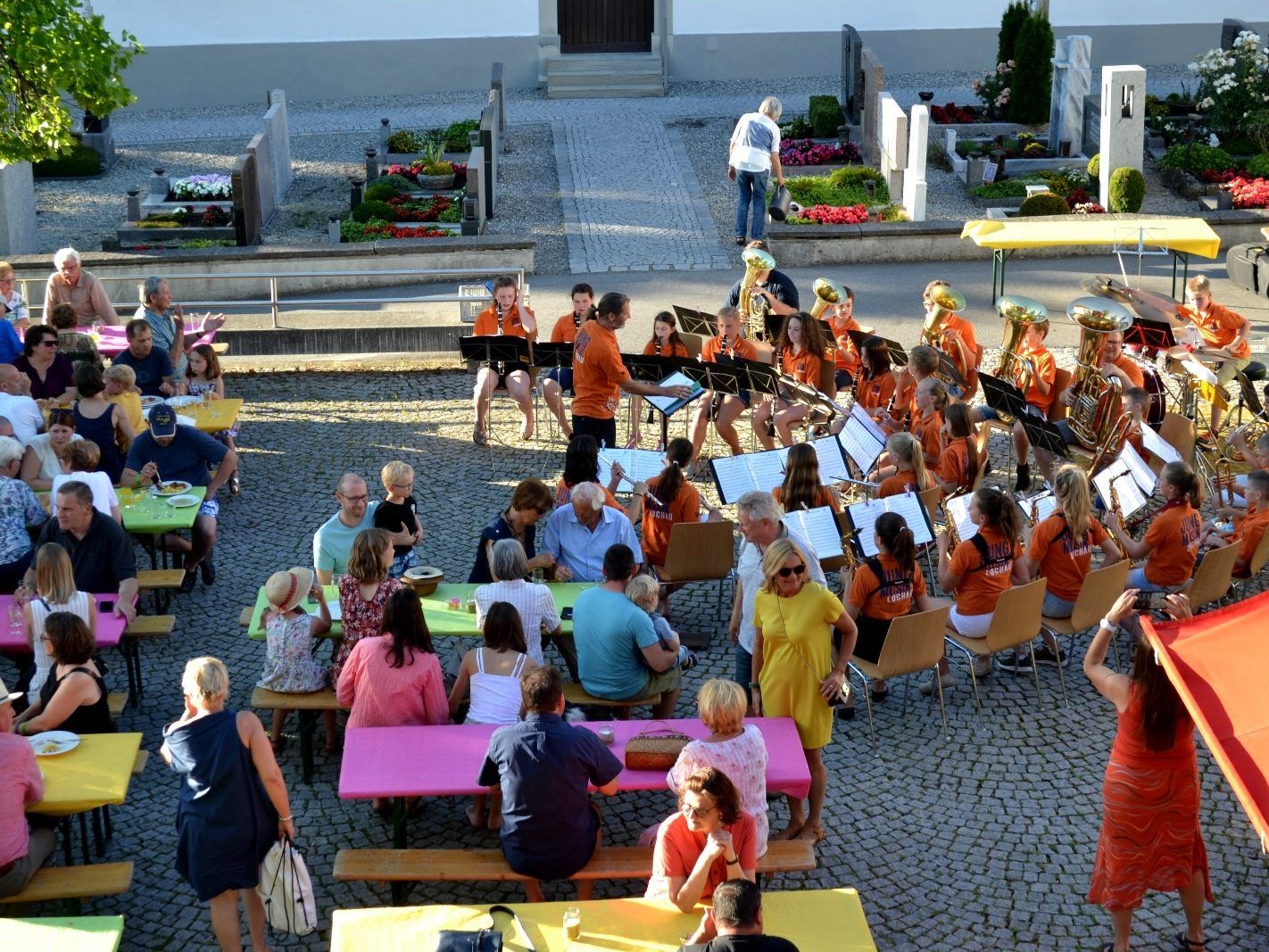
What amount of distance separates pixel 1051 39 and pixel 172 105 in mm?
14480

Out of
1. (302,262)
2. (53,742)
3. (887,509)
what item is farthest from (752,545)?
(302,262)

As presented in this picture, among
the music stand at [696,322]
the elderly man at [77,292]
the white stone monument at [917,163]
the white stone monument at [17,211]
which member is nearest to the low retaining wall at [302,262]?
the white stone monument at [17,211]

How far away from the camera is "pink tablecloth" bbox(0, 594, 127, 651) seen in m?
8.13

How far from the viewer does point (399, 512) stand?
923 centimetres

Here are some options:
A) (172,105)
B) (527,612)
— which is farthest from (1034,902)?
(172,105)

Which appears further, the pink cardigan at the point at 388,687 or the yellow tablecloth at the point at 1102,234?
the yellow tablecloth at the point at 1102,234

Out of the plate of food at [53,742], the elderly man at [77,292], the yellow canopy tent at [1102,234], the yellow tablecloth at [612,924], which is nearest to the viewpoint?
the yellow tablecloth at [612,924]

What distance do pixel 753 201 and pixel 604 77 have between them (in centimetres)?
891

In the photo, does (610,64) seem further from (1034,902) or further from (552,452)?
(1034,902)

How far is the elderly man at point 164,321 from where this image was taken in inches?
489

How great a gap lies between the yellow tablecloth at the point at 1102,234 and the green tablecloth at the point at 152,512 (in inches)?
315

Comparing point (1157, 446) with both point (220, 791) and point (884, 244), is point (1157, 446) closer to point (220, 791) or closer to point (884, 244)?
point (220, 791)

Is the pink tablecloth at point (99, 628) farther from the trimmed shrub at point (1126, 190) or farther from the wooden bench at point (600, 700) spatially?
the trimmed shrub at point (1126, 190)

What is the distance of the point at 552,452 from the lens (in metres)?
12.8
